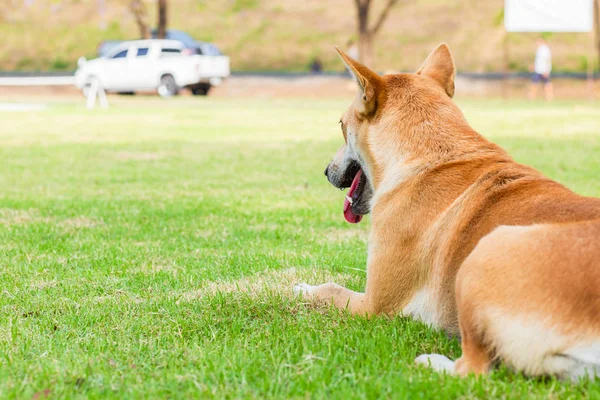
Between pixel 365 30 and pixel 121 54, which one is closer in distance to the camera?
pixel 365 30

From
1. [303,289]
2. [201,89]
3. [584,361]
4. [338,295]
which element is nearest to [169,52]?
[201,89]

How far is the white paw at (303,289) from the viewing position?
4.80 m

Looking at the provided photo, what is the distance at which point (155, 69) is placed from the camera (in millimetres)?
36312

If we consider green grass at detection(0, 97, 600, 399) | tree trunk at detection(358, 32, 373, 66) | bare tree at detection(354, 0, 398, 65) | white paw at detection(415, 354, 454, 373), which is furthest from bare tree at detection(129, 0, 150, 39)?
white paw at detection(415, 354, 454, 373)

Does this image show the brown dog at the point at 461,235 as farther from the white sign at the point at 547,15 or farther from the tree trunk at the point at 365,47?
the tree trunk at the point at 365,47

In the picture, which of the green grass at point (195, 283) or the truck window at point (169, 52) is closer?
the green grass at point (195, 283)

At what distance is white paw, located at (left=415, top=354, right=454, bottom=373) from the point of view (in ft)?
11.2

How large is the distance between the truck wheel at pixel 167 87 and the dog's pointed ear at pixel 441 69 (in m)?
32.3

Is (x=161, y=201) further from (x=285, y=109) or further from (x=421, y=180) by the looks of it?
(x=285, y=109)

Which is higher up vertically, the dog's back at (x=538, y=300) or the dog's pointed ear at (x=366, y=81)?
the dog's pointed ear at (x=366, y=81)

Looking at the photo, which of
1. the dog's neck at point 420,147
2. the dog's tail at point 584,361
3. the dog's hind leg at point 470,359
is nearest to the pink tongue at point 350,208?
the dog's neck at point 420,147

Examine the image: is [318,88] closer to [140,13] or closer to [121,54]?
[121,54]

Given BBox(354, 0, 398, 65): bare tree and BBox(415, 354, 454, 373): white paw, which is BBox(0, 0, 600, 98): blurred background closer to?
BBox(354, 0, 398, 65): bare tree

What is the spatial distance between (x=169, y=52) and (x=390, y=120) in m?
33.4
